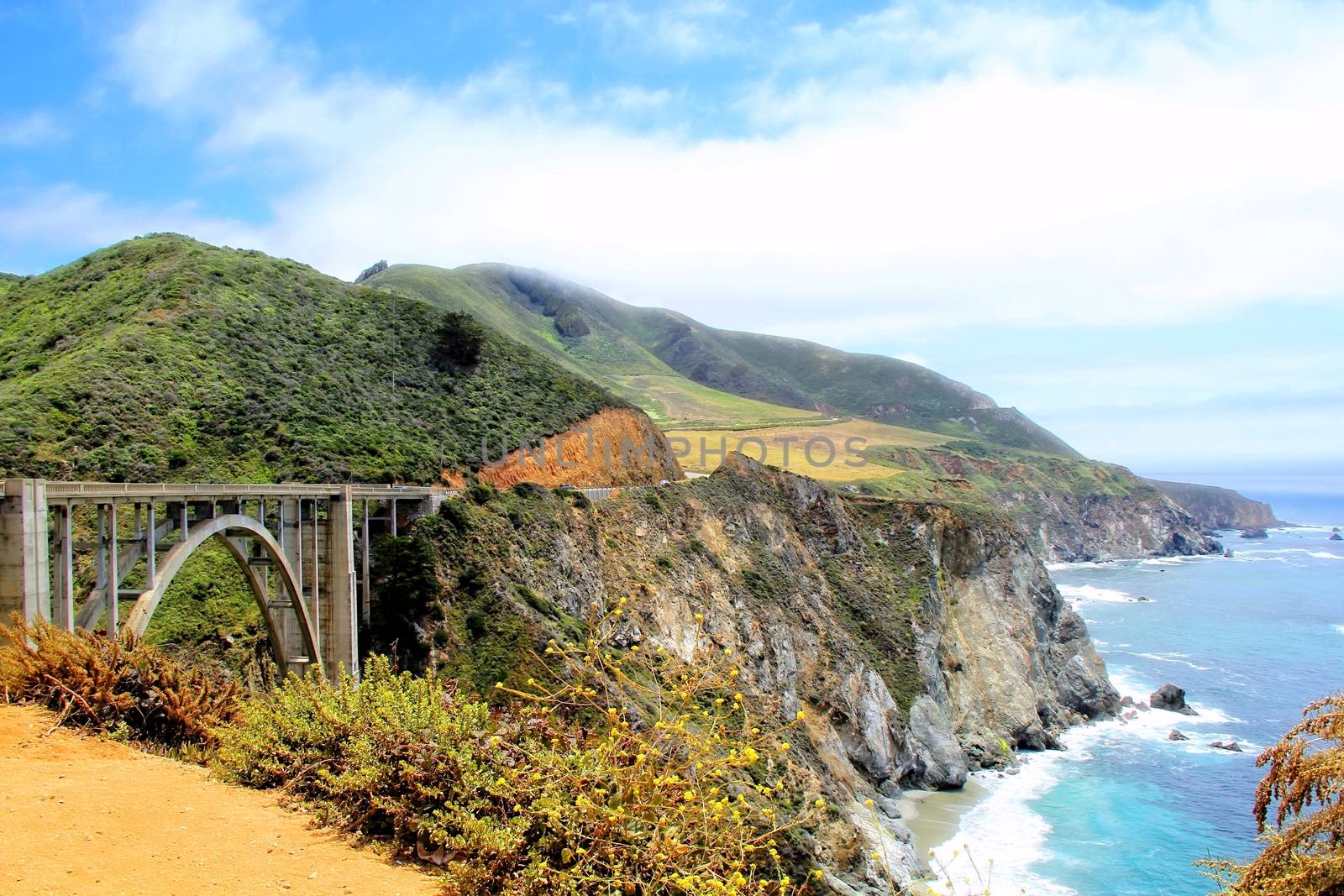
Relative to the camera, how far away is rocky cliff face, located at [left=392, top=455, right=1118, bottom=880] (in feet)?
101

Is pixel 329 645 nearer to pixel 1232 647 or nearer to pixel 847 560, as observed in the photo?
pixel 847 560

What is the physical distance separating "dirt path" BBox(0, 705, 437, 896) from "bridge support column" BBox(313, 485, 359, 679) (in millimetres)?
16277

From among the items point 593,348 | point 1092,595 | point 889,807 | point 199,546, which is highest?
point 593,348

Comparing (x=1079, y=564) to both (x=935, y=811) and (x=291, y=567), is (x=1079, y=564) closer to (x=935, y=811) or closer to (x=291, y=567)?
(x=935, y=811)

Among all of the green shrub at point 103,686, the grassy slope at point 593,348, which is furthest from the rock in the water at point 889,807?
the grassy slope at point 593,348

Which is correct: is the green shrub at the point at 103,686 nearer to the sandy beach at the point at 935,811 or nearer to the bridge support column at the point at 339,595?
the bridge support column at the point at 339,595

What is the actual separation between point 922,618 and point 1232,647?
36.3 meters

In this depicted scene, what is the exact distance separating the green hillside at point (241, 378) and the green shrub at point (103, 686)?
21.4 metres

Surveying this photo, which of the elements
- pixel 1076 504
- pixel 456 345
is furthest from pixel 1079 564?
pixel 456 345

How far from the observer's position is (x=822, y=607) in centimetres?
4709

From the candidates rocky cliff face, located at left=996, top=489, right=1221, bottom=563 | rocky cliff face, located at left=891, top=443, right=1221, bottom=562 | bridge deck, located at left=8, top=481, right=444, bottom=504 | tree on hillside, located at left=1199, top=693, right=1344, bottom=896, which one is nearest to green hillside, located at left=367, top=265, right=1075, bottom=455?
rocky cliff face, located at left=891, top=443, right=1221, bottom=562

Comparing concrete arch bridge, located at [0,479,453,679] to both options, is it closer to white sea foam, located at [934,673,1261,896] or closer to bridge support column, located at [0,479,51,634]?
bridge support column, located at [0,479,51,634]

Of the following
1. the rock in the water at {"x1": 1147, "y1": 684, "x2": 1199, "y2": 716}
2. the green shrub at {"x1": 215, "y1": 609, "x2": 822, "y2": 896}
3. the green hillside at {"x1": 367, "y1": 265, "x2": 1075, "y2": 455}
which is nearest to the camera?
the green shrub at {"x1": 215, "y1": 609, "x2": 822, "y2": 896}

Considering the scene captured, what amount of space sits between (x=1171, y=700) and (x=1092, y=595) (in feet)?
149
